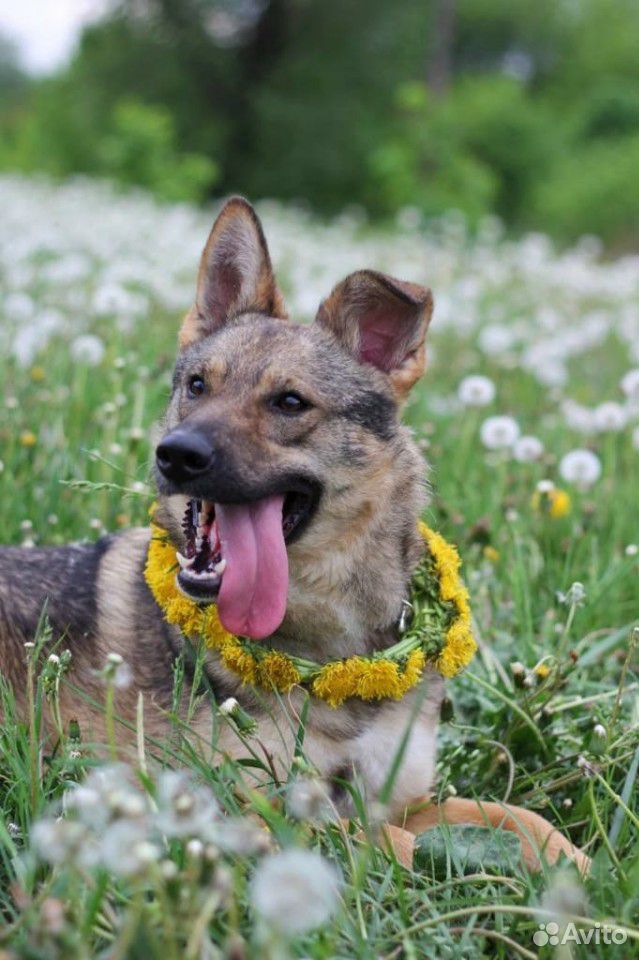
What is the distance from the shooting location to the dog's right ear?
3492mm

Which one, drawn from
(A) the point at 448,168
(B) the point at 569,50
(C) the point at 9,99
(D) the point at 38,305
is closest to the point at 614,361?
(D) the point at 38,305

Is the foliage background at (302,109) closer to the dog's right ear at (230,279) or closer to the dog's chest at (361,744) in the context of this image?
the dog's right ear at (230,279)

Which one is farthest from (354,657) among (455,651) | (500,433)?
(500,433)

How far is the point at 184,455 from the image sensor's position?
281cm

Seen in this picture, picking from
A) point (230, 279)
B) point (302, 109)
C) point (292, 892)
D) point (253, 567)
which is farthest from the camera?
point (302, 109)

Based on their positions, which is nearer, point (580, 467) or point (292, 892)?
point (292, 892)

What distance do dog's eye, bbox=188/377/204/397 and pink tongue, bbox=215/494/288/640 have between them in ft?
1.53

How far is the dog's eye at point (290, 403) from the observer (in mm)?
3184

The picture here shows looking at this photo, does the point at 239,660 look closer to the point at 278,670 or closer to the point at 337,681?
the point at 278,670

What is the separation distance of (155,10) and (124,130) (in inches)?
391

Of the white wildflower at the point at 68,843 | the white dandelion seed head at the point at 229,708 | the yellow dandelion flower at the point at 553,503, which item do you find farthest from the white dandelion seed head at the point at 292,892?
the yellow dandelion flower at the point at 553,503

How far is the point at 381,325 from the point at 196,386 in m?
0.66

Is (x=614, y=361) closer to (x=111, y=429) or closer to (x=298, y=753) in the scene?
(x=111, y=429)

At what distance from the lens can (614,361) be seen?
895cm
